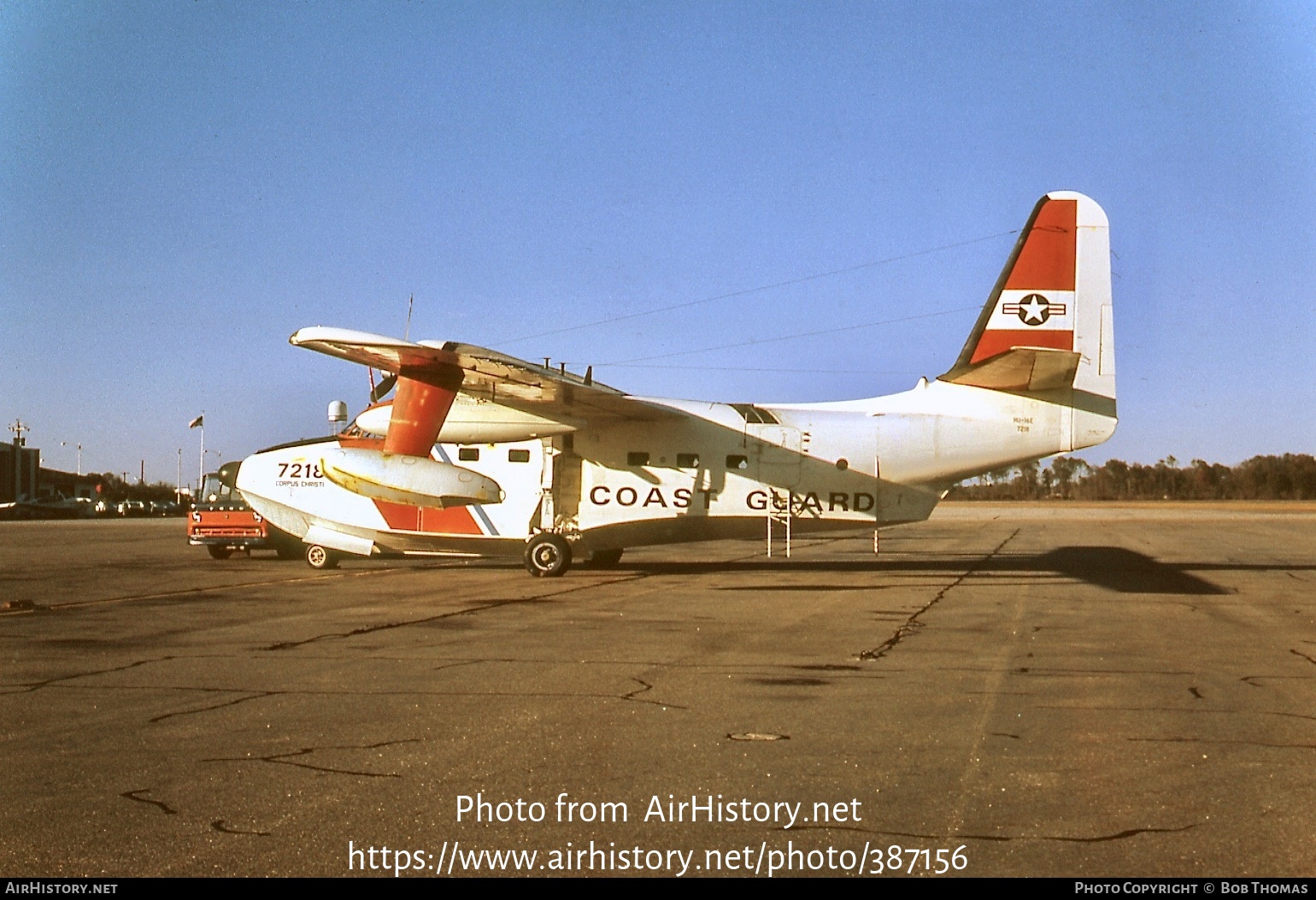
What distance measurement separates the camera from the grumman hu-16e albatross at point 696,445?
2014cm

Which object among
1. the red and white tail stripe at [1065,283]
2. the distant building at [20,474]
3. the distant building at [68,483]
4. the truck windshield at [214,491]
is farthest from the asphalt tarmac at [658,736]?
the distant building at [68,483]

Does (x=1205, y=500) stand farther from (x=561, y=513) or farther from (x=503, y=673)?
(x=503, y=673)

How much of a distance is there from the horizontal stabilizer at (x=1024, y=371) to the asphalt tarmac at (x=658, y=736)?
4.33m

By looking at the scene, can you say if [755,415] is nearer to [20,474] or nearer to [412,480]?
[412,480]

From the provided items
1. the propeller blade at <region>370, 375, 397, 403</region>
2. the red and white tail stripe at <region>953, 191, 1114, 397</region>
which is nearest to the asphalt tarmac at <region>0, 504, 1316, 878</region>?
the red and white tail stripe at <region>953, 191, 1114, 397</region>

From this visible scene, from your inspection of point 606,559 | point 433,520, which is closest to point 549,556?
point 433,520

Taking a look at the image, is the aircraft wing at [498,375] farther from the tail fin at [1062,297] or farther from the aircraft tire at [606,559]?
the tail fin at [1062,297]

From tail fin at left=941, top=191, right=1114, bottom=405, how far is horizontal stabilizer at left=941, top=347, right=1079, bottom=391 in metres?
0.03

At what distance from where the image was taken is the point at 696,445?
22.6 meters

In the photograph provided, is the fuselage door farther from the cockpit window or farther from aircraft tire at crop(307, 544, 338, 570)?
aircraft tire at crop(307, 544, 338, 570)

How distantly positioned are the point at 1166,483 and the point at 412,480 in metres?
150

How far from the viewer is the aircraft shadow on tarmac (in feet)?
67.0
